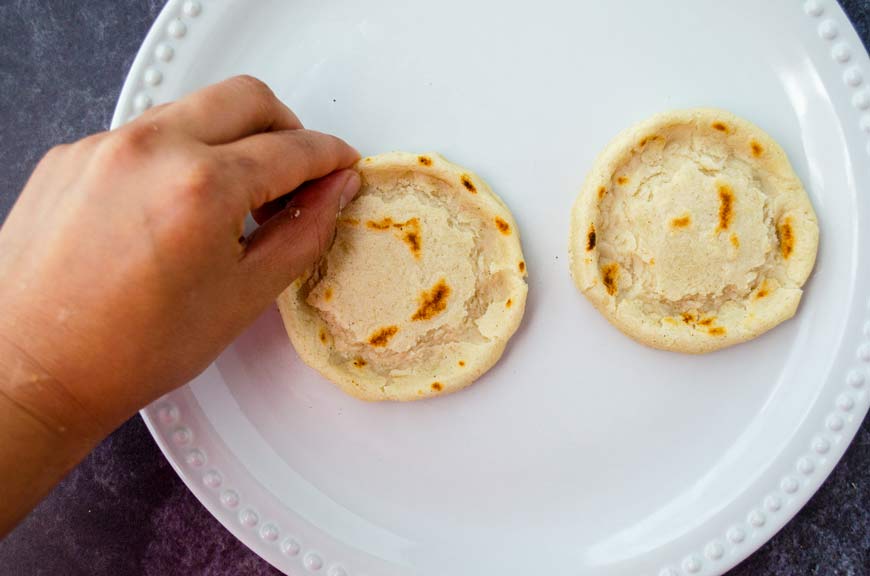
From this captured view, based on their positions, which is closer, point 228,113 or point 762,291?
point 228,113

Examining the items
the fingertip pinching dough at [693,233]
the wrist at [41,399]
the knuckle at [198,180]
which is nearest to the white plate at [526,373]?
the fingertip pinching dough at [693,233]

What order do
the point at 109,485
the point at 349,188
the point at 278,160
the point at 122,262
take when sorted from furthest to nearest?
the point at 109,485
the point at 349,188
the point at 278,160
the point at 122,262

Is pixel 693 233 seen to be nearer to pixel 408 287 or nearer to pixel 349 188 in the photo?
pixel 408 287

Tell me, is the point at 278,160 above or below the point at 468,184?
above

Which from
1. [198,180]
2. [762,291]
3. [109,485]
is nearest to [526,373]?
[762,291]

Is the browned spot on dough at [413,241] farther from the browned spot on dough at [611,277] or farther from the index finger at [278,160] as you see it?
the browned spot on dough at [611,277]

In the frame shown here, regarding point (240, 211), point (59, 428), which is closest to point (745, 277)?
point (240, 211)

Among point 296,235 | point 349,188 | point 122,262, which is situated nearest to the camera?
point 122,262

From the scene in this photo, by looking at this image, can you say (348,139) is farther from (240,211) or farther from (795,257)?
(795,257)
